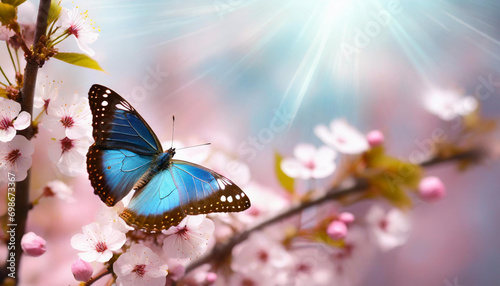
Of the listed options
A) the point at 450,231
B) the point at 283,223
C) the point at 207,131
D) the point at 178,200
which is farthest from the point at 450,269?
the point at 178,200

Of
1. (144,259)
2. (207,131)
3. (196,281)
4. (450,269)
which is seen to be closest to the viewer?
(144,259)

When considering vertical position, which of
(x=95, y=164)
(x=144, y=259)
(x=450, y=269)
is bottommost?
(x=450, y=269)

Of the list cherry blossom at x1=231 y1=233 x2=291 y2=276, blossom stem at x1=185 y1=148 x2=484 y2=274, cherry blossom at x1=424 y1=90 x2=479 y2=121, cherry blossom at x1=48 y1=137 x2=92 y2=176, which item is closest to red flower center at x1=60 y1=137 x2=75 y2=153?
cherry blossom at x1=48 y1=137 x2=92 y2=176

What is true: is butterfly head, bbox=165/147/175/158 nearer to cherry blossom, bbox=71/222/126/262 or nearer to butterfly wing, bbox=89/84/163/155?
butterfly wing, bbox=89/84/163/155

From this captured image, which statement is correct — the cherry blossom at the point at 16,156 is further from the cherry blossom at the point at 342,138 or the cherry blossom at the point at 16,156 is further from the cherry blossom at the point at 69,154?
the cherry blossom at the point at 342,138

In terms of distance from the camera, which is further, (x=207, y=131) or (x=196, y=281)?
(x=207, y=131)

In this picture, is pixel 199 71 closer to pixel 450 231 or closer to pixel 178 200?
pixel 178 200
